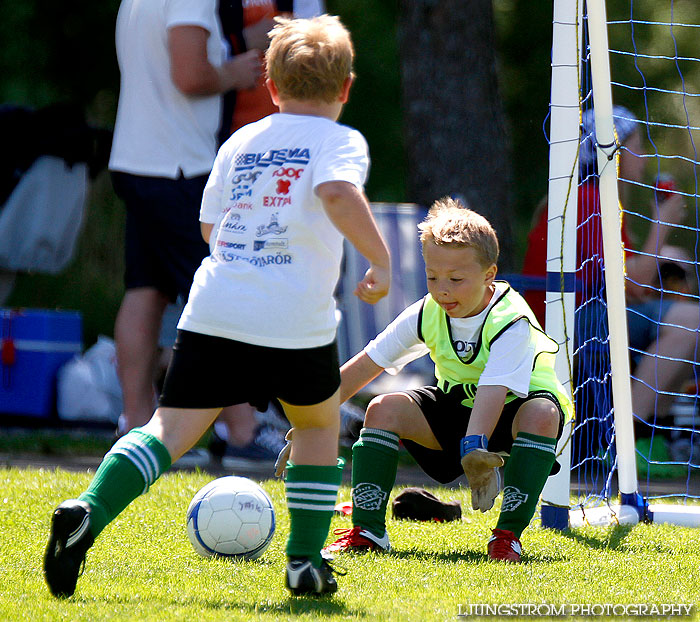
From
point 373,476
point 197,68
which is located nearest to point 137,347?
point 197,68

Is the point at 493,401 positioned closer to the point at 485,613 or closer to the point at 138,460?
the point at 485,613

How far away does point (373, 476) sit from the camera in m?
3.56

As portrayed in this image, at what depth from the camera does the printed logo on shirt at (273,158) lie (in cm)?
278

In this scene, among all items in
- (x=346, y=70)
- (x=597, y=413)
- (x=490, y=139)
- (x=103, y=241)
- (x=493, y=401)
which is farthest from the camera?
(x=103, y=241)

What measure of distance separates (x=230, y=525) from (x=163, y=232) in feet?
6.86

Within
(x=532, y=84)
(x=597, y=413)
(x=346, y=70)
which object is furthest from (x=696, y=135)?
(x=346, y=70)

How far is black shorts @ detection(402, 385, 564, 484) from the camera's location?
144 inches

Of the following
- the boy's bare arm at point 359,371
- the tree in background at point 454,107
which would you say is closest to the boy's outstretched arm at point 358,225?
the boy's bare arm at point 359,371

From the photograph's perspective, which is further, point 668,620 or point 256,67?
point 256,67

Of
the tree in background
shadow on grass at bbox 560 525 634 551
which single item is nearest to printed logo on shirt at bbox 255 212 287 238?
shadow on grass at bbox 560 525 634 551

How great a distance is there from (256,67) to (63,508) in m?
3.02

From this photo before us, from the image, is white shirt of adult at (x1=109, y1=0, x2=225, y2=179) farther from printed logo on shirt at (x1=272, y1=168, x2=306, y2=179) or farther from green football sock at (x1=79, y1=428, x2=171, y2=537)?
green football sock at (x1=79, y1=428, x2=171, y2=537)

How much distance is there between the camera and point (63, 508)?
2.63 m

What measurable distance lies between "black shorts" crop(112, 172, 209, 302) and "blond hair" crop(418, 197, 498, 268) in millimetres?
1766
